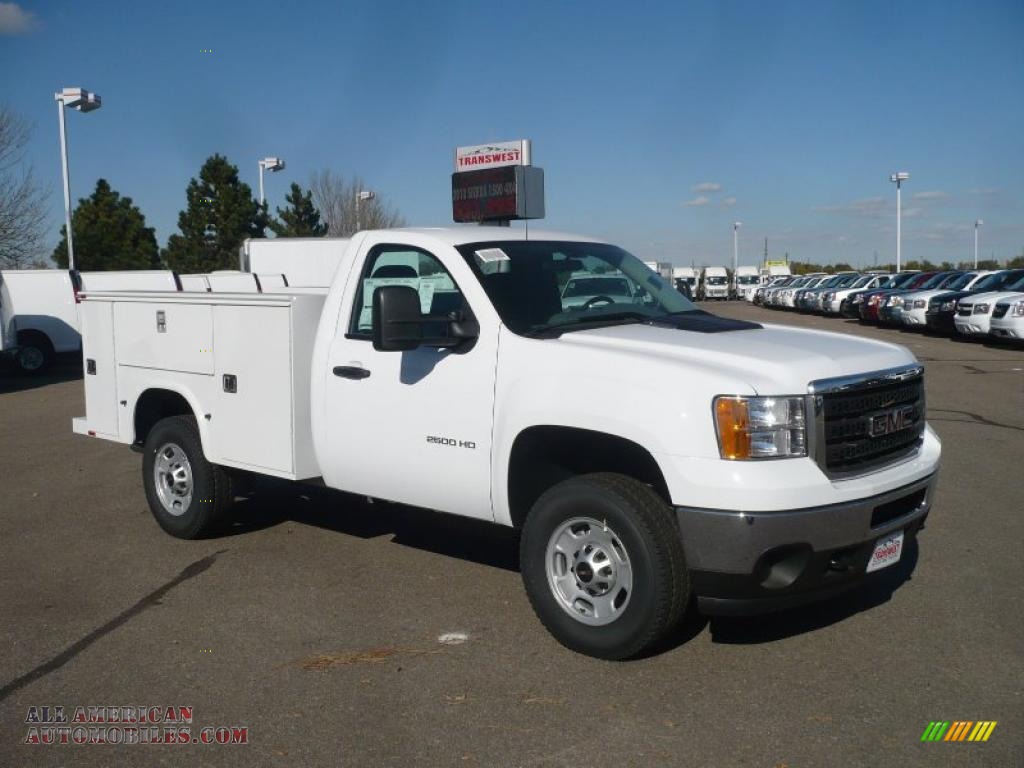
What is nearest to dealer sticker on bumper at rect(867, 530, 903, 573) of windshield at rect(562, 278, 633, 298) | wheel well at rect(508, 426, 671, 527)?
wheel well at rect(508, 426, 671, 527)

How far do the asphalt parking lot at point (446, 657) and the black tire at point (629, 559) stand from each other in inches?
6.4

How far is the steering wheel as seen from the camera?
218 inches

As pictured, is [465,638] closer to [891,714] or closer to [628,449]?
[628,449]

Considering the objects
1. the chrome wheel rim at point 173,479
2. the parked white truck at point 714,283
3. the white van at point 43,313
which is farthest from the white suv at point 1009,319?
the parked white truck at point 714,283

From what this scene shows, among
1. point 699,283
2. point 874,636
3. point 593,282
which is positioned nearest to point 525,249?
point 593,282

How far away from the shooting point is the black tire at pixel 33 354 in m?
21.0

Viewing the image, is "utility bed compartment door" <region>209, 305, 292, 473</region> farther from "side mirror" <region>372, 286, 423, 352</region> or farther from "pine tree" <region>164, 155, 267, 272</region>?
"pine tree" <region>164, 155, 267, 272</region>

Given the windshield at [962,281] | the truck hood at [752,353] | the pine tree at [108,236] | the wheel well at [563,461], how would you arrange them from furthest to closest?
the pine tree at [108,236] < the windshield at [962,281] < the wheel well at [563,461] < the truck hood at [752,353]

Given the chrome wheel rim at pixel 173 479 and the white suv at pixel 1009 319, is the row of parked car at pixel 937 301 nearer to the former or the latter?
the white suv at pixel 1009 319

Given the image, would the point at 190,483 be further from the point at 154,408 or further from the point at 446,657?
the point at 446,657

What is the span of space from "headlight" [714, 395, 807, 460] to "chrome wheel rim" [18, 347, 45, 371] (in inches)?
787

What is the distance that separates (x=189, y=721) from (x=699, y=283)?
6184cm

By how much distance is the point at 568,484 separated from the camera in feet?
15.6

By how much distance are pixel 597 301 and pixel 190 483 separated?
324cm
